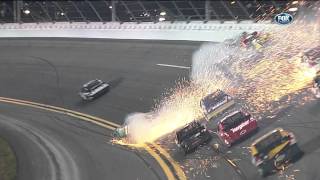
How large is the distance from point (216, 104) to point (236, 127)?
10.6 ft

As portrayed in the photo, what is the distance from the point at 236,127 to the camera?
19.2m

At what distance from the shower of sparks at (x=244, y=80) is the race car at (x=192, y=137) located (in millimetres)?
2178

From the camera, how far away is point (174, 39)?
35.0m

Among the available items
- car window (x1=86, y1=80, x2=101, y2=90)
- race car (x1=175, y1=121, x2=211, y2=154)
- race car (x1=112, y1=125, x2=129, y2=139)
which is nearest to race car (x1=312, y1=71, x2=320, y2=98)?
race car (x1=175, y1=121, x2=211, y2=154)

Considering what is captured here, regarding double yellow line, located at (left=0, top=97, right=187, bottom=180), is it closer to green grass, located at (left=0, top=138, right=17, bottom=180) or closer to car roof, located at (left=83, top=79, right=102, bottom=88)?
car roof, located at (left=83, top=79, right=102, bottom=88)

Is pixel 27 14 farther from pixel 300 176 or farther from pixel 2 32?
pixel 300 176

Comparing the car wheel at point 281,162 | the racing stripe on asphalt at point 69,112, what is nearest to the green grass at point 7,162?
the racing stripe on asphalt at point 69,112

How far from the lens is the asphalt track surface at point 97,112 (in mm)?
18391

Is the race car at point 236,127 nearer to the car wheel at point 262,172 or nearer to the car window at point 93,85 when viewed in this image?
the car wheel at point 262,172

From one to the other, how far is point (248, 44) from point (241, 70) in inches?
110

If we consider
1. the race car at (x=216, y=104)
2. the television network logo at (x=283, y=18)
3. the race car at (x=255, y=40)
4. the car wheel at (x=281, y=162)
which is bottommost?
the car wheel at (x=281, y=162)

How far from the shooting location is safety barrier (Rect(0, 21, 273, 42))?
32000 mm

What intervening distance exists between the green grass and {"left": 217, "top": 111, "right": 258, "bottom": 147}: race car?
8853mm

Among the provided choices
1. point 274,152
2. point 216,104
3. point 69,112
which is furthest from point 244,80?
point 69,112
